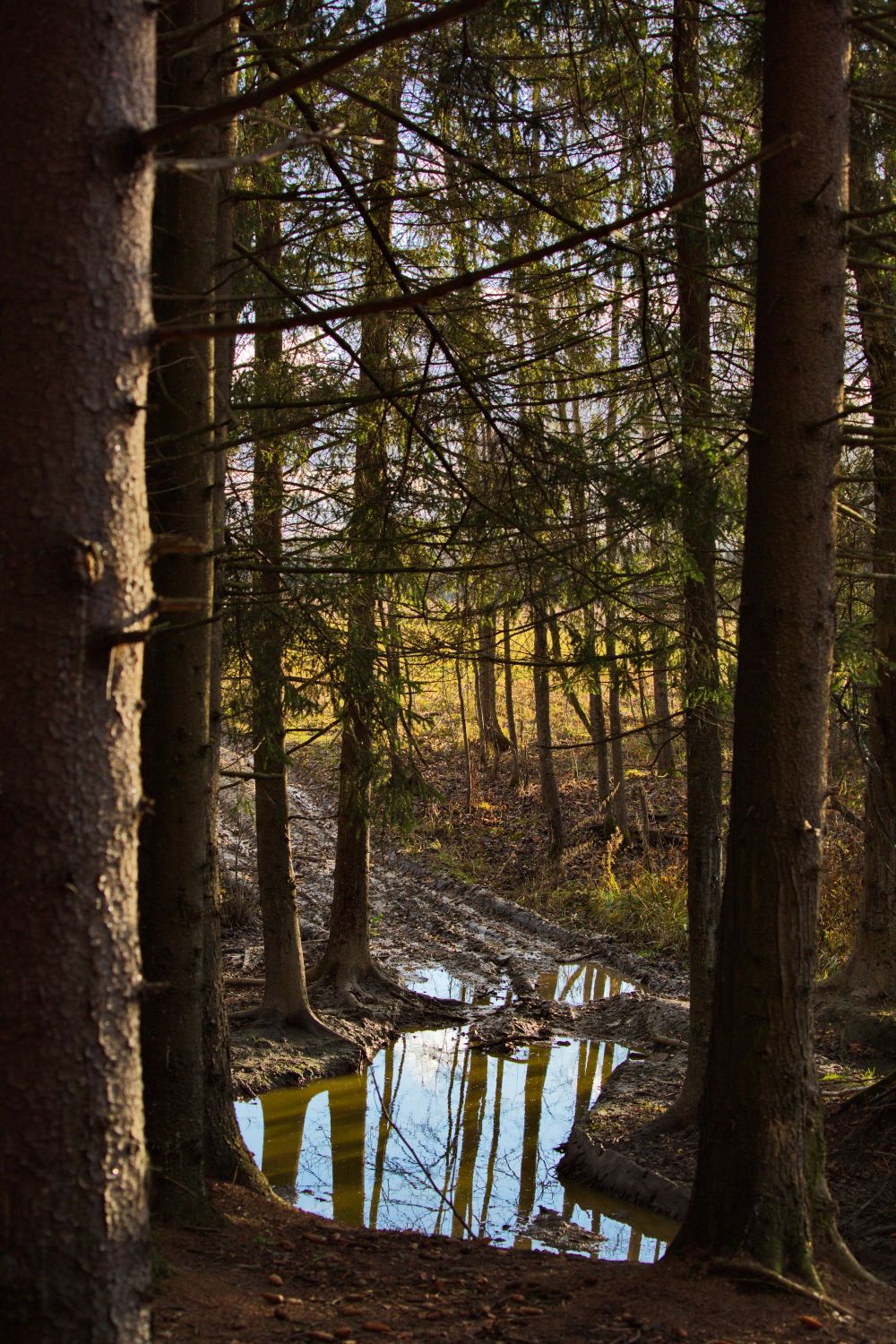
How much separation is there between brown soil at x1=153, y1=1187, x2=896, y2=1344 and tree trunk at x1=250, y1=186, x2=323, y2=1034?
10.6ft

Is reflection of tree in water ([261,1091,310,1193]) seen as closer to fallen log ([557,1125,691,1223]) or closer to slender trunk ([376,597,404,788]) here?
fallen log ([557,1125,691,1223])

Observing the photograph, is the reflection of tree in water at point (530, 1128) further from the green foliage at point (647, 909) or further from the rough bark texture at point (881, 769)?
the green foliage at point (647, 909)

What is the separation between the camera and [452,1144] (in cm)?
810

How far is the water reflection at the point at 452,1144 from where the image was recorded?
664 cm

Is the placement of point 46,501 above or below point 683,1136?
above

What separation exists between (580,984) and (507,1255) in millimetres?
7823

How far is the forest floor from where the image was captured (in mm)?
3729

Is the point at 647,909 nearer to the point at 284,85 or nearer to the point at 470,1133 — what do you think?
the point at 470,1133

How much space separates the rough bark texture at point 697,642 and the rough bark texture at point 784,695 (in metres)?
2.19

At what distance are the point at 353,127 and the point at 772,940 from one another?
249 inches

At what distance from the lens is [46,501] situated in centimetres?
242

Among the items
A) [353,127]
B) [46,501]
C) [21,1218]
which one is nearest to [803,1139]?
[21,1218]

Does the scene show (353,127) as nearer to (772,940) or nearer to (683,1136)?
(772,940)

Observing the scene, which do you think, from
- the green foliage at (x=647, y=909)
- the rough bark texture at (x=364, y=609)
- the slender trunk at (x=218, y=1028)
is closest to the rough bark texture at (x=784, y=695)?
the rough bark texture at (x=364, y=609)
